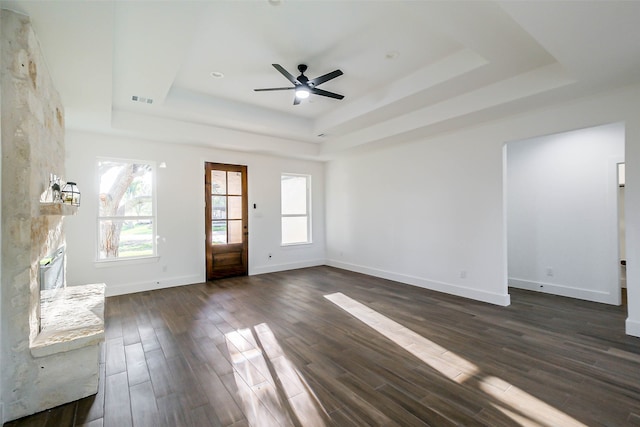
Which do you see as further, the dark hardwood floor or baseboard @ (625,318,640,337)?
baseboard @ (625,318,640,337)

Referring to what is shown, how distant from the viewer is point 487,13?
2.30 meters

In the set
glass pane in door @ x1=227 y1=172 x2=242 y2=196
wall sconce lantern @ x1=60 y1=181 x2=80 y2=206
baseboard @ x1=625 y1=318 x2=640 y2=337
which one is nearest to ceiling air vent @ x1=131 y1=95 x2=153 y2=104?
wall sconce lantern @ x1=60 y1=181 x2=80 y2=206

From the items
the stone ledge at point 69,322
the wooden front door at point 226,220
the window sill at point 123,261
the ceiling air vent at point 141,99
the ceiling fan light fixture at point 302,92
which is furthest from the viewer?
the wooden front door at point 226,220

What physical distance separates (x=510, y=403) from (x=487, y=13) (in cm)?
292

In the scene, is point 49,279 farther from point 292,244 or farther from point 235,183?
point 292,244

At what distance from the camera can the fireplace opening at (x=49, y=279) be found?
2379mm

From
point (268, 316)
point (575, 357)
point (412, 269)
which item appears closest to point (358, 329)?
point (268, 316)

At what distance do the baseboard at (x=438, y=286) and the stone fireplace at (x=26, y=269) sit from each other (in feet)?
15.0

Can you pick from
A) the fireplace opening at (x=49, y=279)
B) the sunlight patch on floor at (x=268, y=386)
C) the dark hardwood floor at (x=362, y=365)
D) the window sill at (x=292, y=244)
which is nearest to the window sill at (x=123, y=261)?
the dark hardwood floor at (x=362, y=365)

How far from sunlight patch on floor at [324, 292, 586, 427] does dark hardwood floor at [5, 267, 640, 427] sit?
12 millimetres

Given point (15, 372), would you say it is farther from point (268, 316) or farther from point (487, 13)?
point (487, 13)

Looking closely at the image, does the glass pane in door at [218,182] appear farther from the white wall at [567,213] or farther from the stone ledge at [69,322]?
the white wall at [567,213]

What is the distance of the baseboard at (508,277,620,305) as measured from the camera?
4145mm

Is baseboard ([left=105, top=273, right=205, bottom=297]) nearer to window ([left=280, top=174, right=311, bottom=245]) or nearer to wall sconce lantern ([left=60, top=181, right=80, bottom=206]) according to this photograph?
window ([left=280, top=174, right=311, bottom=245])
